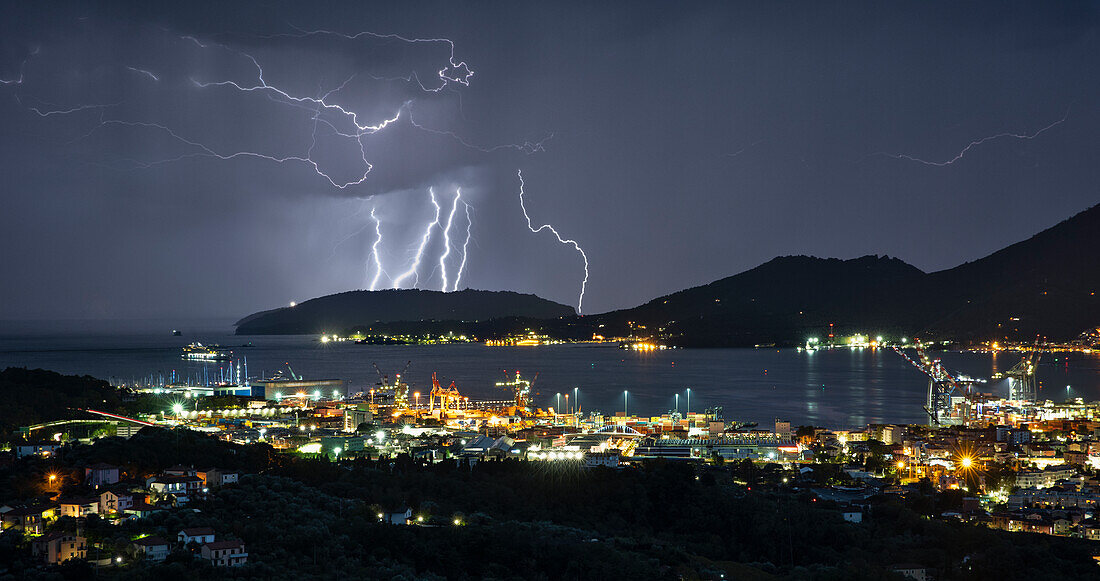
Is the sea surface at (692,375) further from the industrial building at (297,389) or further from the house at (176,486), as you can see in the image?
the house at (176,486)

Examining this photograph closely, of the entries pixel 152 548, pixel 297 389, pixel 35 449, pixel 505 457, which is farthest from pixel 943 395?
pixel 152 548

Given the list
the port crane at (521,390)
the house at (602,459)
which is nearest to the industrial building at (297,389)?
the port crane at (521,390)


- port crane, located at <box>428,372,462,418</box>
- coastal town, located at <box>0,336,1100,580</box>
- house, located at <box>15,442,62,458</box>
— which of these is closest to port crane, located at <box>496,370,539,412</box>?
coastal town, located at <box>0,336,1100,580</box>

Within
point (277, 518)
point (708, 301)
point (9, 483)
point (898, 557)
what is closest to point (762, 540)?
point (898, 557)

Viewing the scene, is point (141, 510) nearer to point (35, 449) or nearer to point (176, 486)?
point (176, 486)

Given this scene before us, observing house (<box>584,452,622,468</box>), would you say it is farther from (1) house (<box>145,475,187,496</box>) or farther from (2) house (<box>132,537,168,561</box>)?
(2) house (<box>132,537,168,561</box>)

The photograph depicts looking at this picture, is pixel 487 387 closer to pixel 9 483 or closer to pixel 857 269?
pixel 9 483
